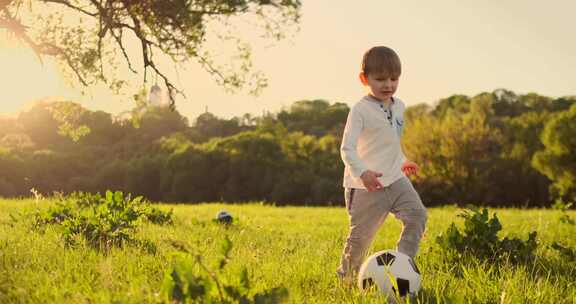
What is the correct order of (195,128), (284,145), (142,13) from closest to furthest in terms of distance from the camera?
(142,13) < (284,145) < (195,128)

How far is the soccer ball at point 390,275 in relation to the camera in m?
3.77

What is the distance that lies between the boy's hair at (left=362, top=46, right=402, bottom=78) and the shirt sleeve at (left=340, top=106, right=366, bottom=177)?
0.38 metres

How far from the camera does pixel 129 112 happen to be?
13.8 meters

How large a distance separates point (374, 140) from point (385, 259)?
1.09 m

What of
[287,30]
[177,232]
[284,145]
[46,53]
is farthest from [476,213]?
[284,145]

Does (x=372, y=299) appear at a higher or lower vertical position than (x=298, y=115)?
lower

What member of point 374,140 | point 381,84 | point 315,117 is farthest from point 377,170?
point 315,117

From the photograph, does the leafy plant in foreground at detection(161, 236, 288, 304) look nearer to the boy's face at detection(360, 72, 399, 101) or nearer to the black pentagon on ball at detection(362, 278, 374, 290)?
the black pentagon on ball at detection(362, 278, 374, 290)

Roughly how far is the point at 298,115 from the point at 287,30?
67411mm

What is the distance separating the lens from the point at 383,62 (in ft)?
14.2

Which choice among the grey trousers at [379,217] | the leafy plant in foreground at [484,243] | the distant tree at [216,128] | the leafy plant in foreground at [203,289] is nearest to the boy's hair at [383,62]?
the grey trousers at [379,217]

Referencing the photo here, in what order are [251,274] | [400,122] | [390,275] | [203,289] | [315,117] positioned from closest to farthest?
[203,289] < [390,275] < [251,274] < [400,122] < [315,117]

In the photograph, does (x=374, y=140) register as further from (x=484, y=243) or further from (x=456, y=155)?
(x=456, y=155)

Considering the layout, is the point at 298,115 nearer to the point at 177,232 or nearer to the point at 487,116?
the point at 487,116
